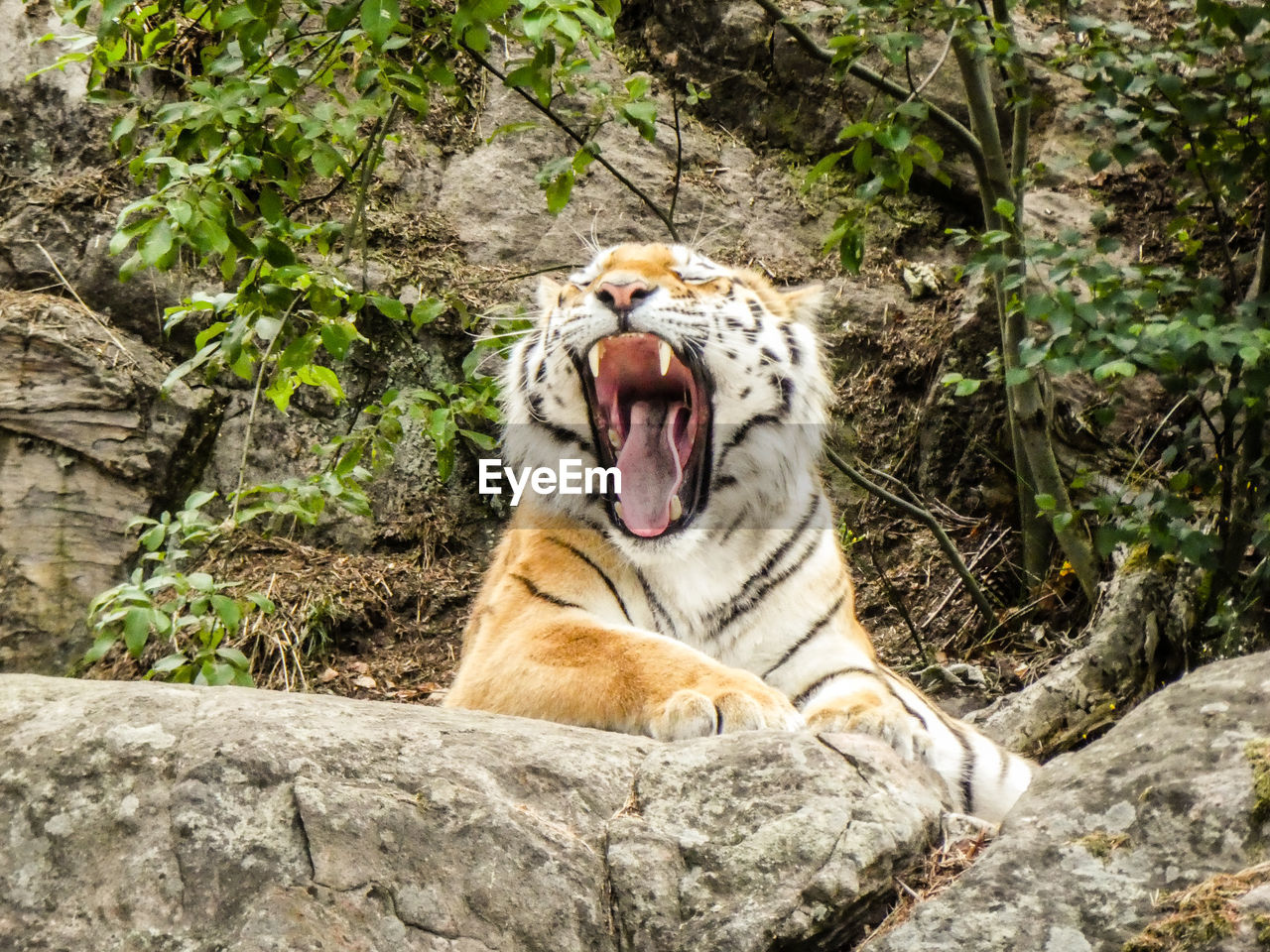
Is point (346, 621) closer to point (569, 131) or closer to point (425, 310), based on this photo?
point (425, 310)

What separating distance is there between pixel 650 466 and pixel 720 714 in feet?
3.24

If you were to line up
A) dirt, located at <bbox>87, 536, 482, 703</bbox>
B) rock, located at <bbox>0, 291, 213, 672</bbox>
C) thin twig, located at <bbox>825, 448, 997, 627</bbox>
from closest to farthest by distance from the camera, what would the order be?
thin twig, located at <bbox>825, 448, 997, 627</bbox> → dirt, located at <bbox>87, 536, 482, 703</bbox> → rock, located at <bbox>0, 291, 213, 672</bbox>

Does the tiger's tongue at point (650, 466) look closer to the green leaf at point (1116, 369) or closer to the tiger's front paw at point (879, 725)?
the tiger's front paw at point (879, 725)

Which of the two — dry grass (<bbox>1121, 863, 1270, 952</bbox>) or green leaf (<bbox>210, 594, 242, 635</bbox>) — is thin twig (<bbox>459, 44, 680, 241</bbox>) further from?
dry grass (<bbox>1121, 863, 1270, 952</bbox>)

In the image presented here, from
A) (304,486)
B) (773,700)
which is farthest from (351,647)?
(773,700)

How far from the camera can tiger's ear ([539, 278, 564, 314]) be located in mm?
3938

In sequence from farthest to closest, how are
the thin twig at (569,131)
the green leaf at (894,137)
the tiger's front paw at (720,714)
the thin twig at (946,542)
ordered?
the thin twig at (946,542) < the thin twig at (569,131) < the green leaf at (894,137) < the tiger's front paw at (720,714)

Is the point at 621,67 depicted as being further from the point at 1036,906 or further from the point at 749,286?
the point at 1036,906

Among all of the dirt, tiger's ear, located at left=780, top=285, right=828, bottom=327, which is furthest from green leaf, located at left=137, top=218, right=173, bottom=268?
the dirt

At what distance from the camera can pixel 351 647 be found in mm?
5762

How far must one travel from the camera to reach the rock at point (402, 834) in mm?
2125

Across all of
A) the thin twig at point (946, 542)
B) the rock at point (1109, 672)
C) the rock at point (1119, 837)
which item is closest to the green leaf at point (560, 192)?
the thin twig at point (946, 542)

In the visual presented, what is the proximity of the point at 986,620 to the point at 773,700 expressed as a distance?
295cm

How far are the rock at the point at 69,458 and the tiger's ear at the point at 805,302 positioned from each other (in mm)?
3335
